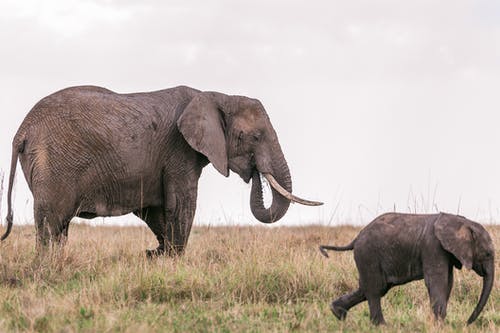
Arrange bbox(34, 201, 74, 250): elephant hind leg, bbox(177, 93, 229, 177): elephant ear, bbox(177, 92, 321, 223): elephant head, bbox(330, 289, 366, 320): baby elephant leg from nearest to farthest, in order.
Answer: bbox(330, 289, 366, 320): baby elephant leg, bbox(34, 201, 74, 250): elephant hind leg, bbox(177, 93, 229, 177): elephant ear, bbox(177, 92, 321, 223): elephant head

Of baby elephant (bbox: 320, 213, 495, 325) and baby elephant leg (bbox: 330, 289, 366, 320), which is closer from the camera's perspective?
baby elephant (bbox: 320, 213, 495, 325)

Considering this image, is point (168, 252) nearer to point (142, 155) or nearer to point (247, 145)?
point (142, 155)

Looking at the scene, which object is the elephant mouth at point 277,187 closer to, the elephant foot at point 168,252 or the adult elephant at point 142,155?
the adult elephant at point 142,155

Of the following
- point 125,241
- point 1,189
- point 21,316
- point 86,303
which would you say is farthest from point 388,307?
point 1,189

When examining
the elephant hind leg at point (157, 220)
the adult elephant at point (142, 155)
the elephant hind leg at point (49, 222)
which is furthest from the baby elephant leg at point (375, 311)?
the elephant hind leg at point (157, 220)

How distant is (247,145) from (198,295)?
3.05m

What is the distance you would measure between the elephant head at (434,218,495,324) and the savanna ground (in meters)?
0.48

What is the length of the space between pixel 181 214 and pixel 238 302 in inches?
102

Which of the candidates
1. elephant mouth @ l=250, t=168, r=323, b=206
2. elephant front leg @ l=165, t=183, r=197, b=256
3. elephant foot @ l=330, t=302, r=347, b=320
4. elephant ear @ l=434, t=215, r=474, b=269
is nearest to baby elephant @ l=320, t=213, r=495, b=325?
elephant ear @ l=434, t=215, r=474, b=269

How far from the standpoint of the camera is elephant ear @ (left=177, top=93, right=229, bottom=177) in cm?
1070

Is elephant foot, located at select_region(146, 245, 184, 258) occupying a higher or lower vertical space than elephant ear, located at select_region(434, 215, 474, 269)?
lower

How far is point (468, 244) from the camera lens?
6.86 meters

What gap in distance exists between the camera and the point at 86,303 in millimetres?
7566

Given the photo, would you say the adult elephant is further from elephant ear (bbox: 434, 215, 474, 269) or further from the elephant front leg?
elephant ear (bbox: 434, 215, 474, 269)
